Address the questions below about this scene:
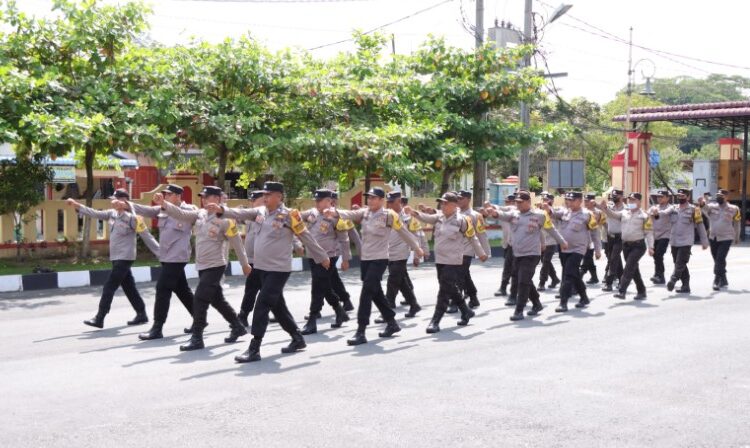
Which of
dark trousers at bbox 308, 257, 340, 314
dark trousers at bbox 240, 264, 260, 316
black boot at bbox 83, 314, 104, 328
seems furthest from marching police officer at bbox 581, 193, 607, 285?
black boot at bbox 83, 314, 104, 328

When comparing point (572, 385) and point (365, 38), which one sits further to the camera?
point (365, 38)

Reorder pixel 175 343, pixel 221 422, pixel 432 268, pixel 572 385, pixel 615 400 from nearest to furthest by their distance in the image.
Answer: pixel 221 422 → pixel 615 400 → pixel 572 385 → pixel 175 343 → pixel 432 268

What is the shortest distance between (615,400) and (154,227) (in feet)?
48.7

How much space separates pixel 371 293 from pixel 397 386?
7.92 feet

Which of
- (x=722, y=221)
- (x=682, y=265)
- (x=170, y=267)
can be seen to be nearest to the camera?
(x=170, y=267)

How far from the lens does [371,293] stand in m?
9.85

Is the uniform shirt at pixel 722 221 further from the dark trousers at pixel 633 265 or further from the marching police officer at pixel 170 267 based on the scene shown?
the marching police officer at pixel 170 267

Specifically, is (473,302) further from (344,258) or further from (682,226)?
(682,226)

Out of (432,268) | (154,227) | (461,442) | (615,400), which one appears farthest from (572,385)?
(154,227)

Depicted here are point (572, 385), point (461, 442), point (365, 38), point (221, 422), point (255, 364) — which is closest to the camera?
point (461, 442)

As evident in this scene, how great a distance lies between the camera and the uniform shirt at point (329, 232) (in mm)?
11211

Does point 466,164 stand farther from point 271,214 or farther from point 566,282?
point 271,214

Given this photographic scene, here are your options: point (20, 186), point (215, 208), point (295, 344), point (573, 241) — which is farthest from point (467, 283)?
point (20, 186)

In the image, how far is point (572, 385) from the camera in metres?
7.61
